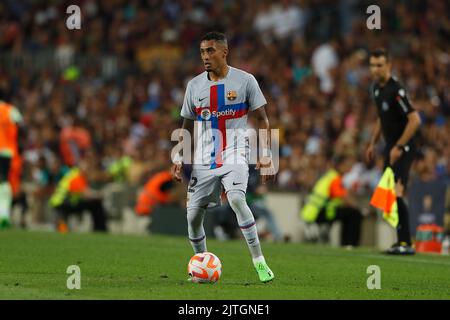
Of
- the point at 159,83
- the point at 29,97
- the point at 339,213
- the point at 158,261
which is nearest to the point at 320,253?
the point at 158,261

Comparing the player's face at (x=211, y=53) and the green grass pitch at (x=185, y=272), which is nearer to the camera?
the green grass pitch at (x=185, y=272)

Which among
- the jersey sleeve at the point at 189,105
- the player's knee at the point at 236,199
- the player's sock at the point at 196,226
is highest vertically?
Answer: the jersey sleeve at the point at 189,105

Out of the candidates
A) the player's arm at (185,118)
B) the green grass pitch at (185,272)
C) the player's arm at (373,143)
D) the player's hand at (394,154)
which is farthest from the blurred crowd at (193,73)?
the player's arm at (185,118)

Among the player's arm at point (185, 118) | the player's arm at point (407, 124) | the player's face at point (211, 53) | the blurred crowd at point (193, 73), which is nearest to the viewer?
the player's face at point (211, 53)

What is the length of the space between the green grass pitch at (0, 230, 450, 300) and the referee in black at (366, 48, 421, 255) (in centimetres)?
50

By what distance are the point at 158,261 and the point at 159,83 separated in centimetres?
1578

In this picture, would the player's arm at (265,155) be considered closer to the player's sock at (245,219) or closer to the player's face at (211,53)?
the player's sock at (245,219)

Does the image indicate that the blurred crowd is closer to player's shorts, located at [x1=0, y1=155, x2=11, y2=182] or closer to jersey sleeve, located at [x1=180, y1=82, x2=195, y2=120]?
player's shorts, located at [x1=0, y1=155, x2=11, y2=182]

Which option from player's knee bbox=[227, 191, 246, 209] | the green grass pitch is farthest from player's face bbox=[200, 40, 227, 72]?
the green grass pitch

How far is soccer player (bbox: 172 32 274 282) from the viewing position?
416 inches

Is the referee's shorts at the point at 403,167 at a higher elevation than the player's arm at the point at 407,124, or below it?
below

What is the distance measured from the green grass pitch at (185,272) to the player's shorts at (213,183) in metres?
0.75

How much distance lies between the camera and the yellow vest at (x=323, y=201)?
20078 millimetres

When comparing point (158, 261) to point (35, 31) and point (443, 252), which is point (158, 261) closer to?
point (443, 252)
